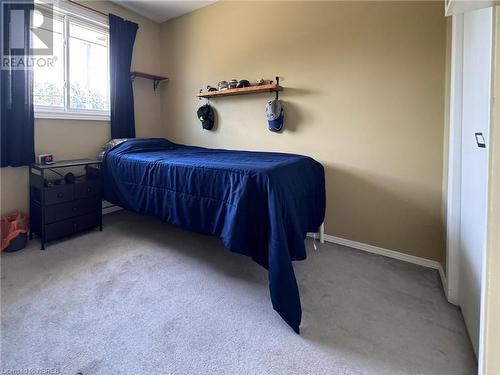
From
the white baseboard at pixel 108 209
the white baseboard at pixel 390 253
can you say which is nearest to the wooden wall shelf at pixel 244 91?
the white baseboard at pixel 390 253

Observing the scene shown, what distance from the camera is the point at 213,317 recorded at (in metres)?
1.49

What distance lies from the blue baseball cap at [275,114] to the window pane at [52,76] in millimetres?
2265

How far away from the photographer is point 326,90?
97.4 inches

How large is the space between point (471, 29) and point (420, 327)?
64.7 inches

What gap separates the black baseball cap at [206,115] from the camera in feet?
10.7

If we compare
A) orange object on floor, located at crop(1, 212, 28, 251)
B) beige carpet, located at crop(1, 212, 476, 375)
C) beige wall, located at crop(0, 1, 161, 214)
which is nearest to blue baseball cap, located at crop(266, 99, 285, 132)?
beige carpet, located at crop(1, 212, 476, 375)

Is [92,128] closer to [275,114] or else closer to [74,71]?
[74,71]

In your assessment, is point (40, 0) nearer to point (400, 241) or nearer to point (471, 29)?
point (471, 29)

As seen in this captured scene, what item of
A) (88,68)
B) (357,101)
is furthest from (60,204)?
A: (357,101)

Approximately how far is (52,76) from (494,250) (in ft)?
12.1

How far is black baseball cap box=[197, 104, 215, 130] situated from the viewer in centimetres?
326

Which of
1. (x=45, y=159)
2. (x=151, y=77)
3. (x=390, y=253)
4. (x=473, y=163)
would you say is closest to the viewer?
(x=473, y=163)

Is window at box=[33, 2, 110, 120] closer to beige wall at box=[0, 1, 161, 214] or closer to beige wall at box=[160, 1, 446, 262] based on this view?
beige wall at box=[0, 1, 161, 214]

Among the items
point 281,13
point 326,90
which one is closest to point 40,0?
point 281,13
